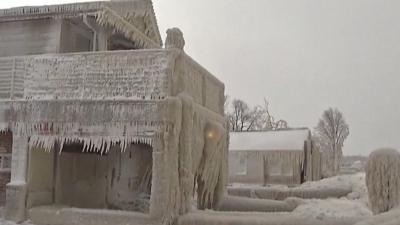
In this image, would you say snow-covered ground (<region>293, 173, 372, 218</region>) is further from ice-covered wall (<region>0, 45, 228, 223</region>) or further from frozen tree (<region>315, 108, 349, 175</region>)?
frozen tree (<region>315, 108, 349, 175</region>)

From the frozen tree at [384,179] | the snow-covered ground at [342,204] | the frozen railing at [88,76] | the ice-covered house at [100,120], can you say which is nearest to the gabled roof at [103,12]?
the ice-covered house at [100,120]

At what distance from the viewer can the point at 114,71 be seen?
45.3 feet

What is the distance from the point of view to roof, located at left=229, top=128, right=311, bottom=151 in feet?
112

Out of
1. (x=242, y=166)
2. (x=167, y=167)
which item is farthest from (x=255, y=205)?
(x=242, y=166)

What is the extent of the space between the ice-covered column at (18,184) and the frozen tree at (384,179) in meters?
9.73

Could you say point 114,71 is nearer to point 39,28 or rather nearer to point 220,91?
point 39,28

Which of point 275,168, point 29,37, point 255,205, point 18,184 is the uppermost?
point 29,37

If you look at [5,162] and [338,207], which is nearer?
[5,162]

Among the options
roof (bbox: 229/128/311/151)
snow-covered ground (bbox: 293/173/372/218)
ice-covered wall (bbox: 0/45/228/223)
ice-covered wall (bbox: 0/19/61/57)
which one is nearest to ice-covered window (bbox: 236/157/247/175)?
roof (bbox: 229/128/311/151)

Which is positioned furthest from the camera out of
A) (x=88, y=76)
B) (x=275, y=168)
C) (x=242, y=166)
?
(x=242, y=166)

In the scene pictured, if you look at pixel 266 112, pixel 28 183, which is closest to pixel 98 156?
pixel 28 183

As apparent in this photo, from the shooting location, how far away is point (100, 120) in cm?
1356

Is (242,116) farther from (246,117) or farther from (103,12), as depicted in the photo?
(103,12)

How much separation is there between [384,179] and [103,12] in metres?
10.3
